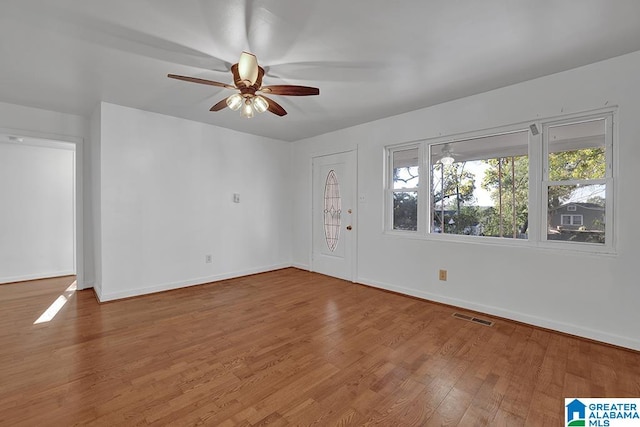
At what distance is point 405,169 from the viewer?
158 inches

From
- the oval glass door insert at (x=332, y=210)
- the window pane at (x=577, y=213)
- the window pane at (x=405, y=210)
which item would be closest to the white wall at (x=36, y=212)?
the oval glass door insert at (x=332, y=210)

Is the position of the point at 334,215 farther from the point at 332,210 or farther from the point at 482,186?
the point at 482,186

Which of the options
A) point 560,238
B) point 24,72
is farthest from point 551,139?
point 24,72

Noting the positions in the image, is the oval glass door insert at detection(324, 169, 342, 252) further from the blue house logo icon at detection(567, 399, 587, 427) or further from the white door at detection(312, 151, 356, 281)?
the blue house logo icon at detection(567, 399, 587, 427)

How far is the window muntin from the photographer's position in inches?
102

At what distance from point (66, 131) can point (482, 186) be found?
5.56 meters

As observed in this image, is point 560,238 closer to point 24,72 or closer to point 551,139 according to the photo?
point 551,139

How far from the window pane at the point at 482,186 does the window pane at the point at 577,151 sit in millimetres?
226

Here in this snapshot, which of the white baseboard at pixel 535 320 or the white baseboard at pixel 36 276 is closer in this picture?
the white baseboard at pixel 535 320

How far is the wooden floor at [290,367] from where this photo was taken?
1.68 metres

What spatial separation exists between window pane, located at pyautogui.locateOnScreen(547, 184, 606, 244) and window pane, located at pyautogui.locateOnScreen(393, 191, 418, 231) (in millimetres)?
1445

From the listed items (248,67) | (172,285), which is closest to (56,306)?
(172,285)

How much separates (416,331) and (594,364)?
1.30 meters

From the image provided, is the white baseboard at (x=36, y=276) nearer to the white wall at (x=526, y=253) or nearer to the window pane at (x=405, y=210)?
the white wall at (x=526, y=253)
